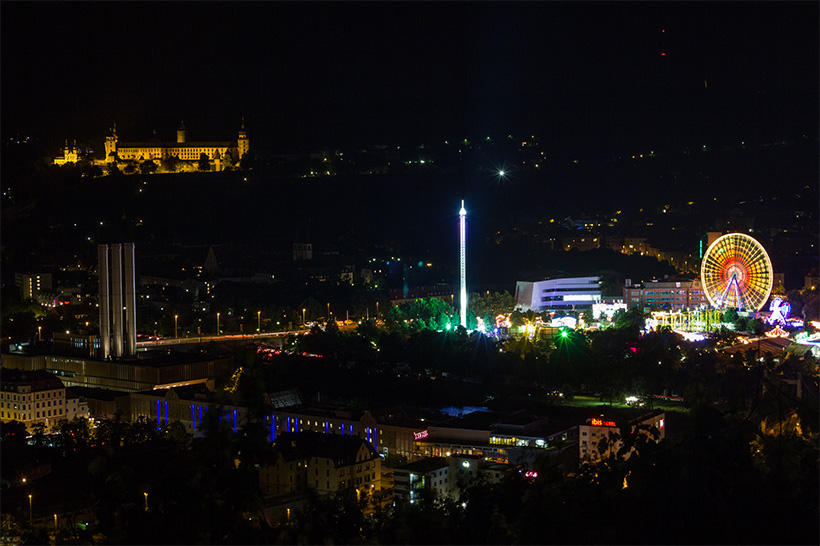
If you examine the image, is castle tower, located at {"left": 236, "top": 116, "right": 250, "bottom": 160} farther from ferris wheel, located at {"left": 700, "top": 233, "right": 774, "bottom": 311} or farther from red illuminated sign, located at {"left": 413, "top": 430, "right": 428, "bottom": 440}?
red illuminated sign, located at {"left": 413, "top": 430, "right": 428, "bottom": 440}

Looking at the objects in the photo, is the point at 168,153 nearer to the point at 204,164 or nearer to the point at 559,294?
the point at 204,164

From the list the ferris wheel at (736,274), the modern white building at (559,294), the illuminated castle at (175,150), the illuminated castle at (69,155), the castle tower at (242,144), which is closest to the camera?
the ferris wheel at (736,274)

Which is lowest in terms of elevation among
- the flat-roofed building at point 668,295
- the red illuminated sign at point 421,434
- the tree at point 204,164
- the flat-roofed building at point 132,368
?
the red illuminated sign at point 421,434

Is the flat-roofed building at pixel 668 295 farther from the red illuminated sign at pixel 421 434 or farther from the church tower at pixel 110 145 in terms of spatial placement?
the church tower at pixel 110 145

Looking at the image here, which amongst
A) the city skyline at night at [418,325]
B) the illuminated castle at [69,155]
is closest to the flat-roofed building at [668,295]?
the city skyline at night at [418,325]

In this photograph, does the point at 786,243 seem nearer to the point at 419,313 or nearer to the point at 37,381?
the point at 419,313

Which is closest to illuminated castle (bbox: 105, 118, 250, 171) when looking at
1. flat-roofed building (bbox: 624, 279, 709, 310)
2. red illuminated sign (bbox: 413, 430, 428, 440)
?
flat-roofed building (bbox: 624, 279, 709, 310)

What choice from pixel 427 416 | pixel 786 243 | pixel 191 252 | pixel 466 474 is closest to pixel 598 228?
pixel 786 243

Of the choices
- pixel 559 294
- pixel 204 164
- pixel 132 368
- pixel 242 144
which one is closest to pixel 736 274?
pixel 559 294
